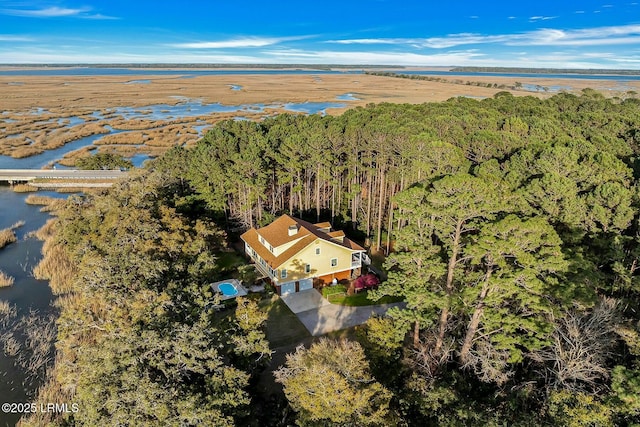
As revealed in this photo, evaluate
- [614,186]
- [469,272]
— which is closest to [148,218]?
[469,272]

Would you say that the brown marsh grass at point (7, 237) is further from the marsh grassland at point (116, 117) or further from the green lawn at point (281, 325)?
the marsh grassland at point (116, 117)

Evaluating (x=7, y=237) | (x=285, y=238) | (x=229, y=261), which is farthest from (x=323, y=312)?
(x=7, y=237)

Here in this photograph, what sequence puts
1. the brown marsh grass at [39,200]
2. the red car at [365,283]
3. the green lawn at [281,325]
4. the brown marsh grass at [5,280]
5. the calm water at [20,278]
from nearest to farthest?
1. the calm water at [20,278]
2. the green lawn at [281,325]
3. the brown marsh grass at [5,280]
4. the red car at [365,283]
5. the brown marsh grass at [39,200]

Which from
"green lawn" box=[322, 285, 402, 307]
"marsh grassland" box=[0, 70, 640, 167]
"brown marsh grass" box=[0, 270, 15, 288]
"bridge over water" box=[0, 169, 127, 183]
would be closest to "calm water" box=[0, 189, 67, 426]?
"brown marsh grass" box=[0, 270, 15, 288]

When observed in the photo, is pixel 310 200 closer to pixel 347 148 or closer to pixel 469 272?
pixel 347 148

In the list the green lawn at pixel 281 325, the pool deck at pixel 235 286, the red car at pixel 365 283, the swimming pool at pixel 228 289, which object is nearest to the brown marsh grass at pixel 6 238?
the pool deck at pixel 235 286

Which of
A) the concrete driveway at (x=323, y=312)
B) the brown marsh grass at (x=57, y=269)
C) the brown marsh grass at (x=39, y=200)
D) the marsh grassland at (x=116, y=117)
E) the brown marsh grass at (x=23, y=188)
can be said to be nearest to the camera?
the concrete driveway at (x=323, y=312)
